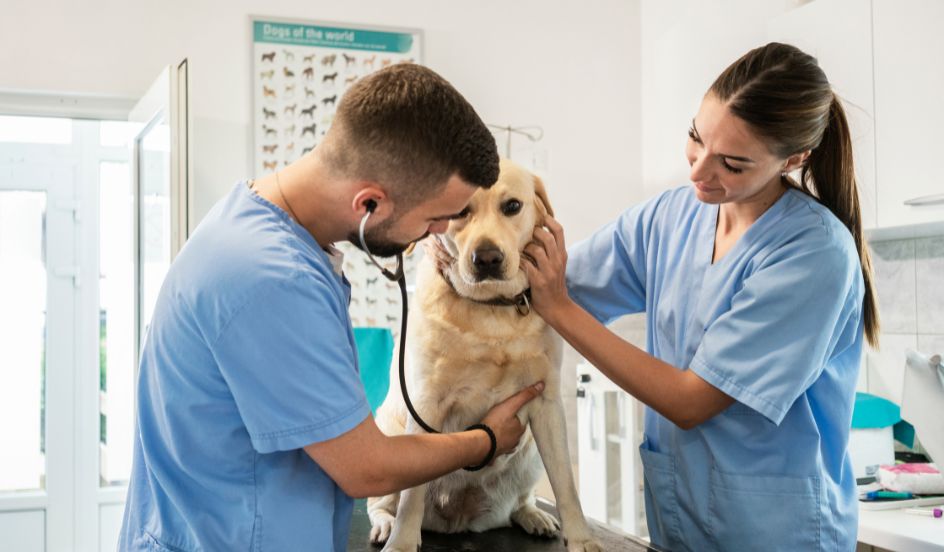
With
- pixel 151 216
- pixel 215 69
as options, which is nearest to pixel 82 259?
pixel 151 216

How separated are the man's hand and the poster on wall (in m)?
2.11

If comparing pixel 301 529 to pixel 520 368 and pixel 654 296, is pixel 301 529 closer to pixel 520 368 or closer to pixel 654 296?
pixel 520 368

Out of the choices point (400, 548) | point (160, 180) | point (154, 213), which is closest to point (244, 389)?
point (400, 548)

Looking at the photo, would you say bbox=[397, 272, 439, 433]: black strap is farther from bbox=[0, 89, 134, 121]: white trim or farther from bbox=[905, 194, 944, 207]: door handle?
bbox=[0, 89, 134, 121]: white trim

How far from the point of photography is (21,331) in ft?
14.3

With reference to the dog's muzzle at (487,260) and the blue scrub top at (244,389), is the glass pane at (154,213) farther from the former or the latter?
the blue scrub top at (244,389)

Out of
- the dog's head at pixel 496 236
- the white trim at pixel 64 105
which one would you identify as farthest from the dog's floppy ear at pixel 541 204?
the white trim at pixel 64 105

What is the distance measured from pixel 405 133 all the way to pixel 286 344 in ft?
0.94

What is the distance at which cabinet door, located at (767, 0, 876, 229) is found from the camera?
7.82 ft

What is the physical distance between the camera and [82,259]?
4.38 meters

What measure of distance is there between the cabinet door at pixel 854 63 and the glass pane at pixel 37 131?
3.62 meters

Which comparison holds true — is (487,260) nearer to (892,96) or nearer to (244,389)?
(244,389)

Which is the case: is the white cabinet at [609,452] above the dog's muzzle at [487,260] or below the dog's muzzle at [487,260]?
below

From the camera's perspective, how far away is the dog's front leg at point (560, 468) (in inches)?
53.8
